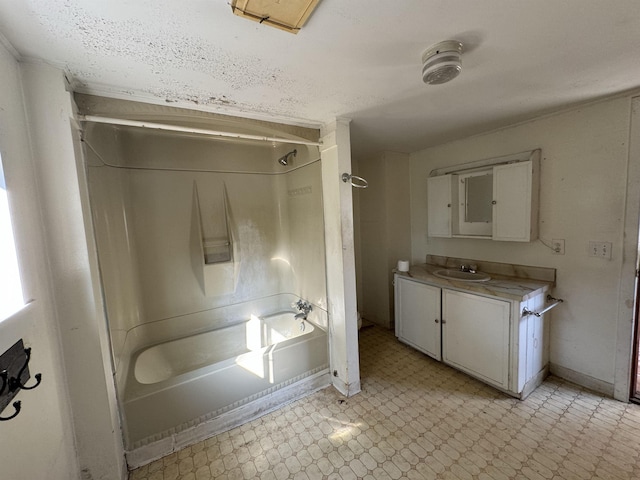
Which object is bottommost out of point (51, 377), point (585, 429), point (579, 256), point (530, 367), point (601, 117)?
point (585, 429)

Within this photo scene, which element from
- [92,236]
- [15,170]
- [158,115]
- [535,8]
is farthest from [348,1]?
[92,236]

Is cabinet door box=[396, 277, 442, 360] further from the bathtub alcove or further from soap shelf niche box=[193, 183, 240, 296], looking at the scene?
soap shelf niche box=[193, 183, 240, 296]

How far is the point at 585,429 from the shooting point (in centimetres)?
155

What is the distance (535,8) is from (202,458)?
2609 mm

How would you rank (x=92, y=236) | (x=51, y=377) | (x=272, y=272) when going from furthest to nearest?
(x=272, y=272)
(x=92, y=236)
(x=51, y=377)

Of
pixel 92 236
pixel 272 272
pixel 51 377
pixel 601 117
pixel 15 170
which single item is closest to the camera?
pixel 15 170

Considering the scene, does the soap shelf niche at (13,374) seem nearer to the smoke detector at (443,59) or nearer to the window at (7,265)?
the window at (7,265)

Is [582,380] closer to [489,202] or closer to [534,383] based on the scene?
[534,383]

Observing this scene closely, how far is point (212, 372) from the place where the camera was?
1.65 m

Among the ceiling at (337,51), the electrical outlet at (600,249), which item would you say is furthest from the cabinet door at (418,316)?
the ceiling at (337,51)

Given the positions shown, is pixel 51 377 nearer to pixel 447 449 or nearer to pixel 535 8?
pixel 447 449

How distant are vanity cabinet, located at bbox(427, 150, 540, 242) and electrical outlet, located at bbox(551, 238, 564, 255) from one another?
0.40ft

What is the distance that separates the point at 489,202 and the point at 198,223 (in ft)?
8.90

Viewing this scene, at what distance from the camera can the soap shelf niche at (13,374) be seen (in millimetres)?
743
